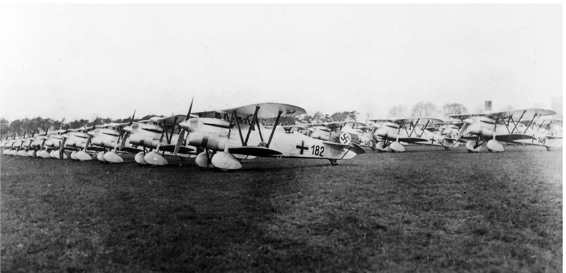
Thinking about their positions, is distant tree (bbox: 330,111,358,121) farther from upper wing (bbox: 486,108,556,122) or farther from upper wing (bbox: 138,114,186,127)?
upper wing (bbox: 138,114,186,127)

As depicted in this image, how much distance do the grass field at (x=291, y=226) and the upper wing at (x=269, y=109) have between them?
2.86 metres

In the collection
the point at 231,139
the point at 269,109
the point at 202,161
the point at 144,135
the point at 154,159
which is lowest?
the point at 154,159

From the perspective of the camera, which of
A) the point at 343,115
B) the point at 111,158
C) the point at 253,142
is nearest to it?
the point at 253,142

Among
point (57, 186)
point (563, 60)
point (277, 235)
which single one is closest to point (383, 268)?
point (277, 235)

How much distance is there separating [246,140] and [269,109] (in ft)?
3.76

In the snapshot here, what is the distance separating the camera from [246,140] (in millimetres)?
11648

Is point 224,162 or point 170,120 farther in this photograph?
point 170,120

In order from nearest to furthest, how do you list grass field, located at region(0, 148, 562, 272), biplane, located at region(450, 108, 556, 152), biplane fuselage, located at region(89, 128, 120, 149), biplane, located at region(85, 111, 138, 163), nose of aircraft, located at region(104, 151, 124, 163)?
grass field, located at region(0, 148, 562, 272) < nose of aircraft, located at region(104, 151, 124, 163) < biplane, located at region(85, 111, 138, 163) < biplane fuselage, located at region(89, 128, 120, 149) < biplane, located at region(450, 108, 556, 152)

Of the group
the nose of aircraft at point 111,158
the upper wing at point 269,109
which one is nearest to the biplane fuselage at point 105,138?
the nose of aircraft at point 111,158

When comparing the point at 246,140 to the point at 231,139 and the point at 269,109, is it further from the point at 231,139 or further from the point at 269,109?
the point at 269,109

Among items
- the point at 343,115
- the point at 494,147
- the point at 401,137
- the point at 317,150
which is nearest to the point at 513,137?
the point at 494,147

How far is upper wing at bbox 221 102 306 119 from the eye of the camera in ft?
35.2

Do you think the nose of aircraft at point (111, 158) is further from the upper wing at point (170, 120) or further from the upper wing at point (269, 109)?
the upper wing at point (269, 109)

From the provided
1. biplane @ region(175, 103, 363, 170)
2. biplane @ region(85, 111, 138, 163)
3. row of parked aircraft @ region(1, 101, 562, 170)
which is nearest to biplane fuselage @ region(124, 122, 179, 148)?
row of parked aircraft @ region(1, 101, 562, 170)
